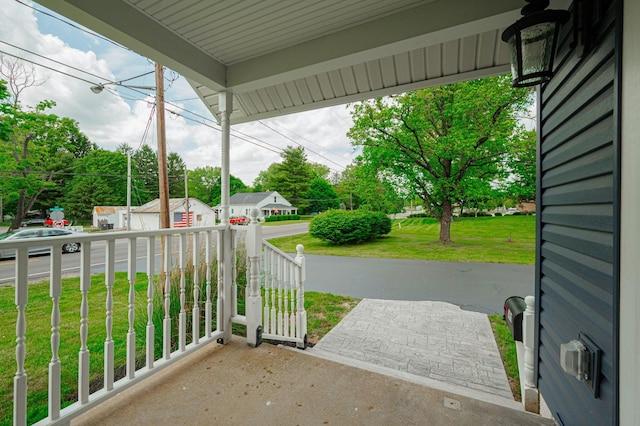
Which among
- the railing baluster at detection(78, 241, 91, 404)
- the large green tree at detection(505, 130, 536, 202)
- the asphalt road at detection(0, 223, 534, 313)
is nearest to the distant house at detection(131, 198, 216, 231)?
the asphalt road at detection(0, 223, 534, 313)

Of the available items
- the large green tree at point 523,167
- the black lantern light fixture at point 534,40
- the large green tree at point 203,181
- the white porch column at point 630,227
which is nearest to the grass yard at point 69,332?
the white porch column at point 630,227

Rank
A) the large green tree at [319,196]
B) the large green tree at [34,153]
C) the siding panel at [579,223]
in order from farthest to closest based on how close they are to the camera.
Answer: the large green tree at [319,196] → the large green tree at [34,153] → the siding panel at [579,223]

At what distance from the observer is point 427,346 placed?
2783 mm

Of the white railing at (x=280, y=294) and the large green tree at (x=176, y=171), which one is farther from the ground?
the large green tree at (x=176, y=171)

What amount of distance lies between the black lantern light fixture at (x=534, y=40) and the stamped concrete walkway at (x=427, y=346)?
1793 mm

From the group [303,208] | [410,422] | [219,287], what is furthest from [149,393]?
[303,208]

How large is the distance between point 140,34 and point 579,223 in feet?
8.12

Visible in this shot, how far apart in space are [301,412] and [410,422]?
584 mm

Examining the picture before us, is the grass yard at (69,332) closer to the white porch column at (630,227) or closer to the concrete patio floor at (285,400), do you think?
the concrete patio floor at (285,400)

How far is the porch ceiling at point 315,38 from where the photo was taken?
5.26ft

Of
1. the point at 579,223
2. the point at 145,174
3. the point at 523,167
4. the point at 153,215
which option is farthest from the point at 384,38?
the point at 145,174

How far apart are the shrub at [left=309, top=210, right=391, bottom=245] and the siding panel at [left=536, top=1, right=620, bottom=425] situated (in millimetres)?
8420

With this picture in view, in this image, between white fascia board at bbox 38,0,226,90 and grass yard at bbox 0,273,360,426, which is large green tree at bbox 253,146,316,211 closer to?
grass yard at bbox 0,273,360,426

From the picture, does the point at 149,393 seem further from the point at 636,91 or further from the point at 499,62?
the point at 499,62
